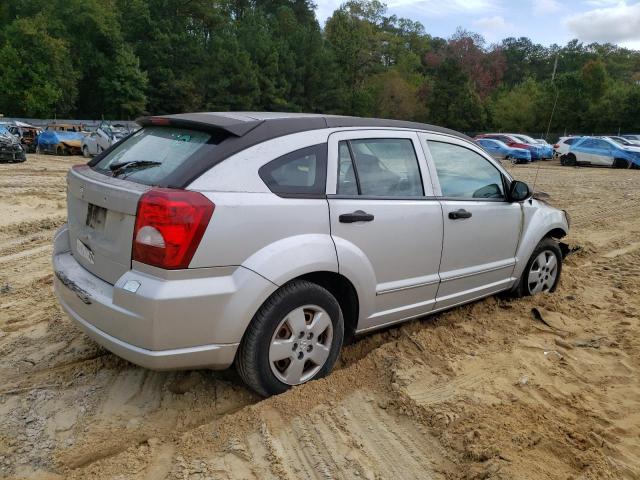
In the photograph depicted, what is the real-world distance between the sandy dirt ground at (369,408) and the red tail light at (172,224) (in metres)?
0.95

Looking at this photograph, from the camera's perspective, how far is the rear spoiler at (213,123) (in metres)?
3.13

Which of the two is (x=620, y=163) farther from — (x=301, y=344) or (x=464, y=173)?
(x=301, y=344)

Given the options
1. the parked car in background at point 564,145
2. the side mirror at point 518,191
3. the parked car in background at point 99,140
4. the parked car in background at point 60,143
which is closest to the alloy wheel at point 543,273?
the side mirror at point 518,191

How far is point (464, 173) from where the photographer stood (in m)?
4.29

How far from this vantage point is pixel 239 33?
6212cm

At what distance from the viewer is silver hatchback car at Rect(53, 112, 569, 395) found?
9.24 feet

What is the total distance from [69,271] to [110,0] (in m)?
67.6

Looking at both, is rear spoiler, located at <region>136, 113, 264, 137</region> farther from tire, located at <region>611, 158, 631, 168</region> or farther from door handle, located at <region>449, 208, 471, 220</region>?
tire, located at <region>611, 158, 631, 168</region>

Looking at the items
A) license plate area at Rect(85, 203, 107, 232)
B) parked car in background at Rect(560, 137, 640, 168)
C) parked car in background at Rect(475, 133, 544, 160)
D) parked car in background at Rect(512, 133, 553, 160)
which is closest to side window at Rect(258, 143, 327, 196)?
license plate area at Rect(85, 203, 107, 232)

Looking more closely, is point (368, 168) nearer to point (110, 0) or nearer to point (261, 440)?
point (261, 440)

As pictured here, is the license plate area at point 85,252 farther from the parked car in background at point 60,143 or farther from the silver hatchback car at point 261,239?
the parked car in background at point 60,143

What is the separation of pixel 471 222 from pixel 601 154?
82.8ft

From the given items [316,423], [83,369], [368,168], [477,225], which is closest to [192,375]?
[83,369]

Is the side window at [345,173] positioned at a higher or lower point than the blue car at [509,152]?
higher
